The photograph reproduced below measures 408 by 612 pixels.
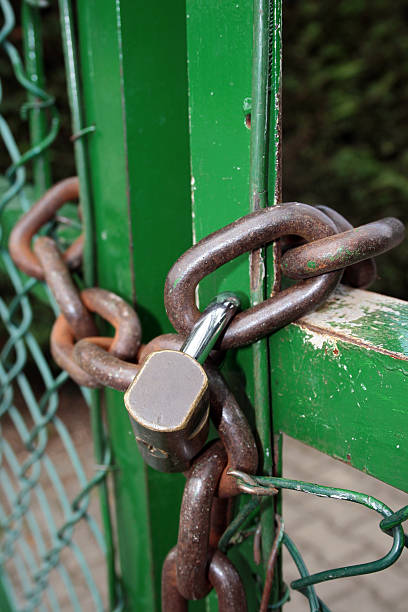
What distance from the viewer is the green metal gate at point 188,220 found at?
567 millimetres

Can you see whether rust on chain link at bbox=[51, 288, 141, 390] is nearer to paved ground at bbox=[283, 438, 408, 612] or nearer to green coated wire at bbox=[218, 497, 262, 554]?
green coated wire at bbox=[218, 497, 262, 554]

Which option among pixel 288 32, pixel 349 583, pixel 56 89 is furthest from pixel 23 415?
pixel 288 32

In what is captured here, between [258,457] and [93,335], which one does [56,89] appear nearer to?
[93,335]

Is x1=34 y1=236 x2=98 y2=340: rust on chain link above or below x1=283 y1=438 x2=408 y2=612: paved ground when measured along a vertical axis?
above

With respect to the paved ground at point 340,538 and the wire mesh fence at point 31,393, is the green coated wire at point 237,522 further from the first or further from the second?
the paved ground at point 340,538

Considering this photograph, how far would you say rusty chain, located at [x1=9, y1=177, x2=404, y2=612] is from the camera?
1.79 feet

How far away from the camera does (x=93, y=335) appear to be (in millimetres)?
829

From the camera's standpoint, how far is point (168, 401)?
54 cm

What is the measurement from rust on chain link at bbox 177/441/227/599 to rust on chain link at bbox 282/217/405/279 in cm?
21

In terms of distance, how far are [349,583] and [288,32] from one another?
12.6 feet

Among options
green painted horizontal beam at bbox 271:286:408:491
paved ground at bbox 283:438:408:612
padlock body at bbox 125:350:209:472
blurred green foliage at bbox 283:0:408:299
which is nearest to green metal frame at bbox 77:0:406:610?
green painted horizontal beam at bbox 271:286:408:491

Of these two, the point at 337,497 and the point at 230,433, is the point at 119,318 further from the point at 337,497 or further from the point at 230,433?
the point at 337,497

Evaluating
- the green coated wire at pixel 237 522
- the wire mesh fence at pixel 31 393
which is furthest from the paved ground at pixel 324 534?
the green coated wire at pixel 237 522

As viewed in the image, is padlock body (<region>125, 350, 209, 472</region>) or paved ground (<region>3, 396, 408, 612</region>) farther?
paved ground (<region>3, 396, 408, 612</region>)
